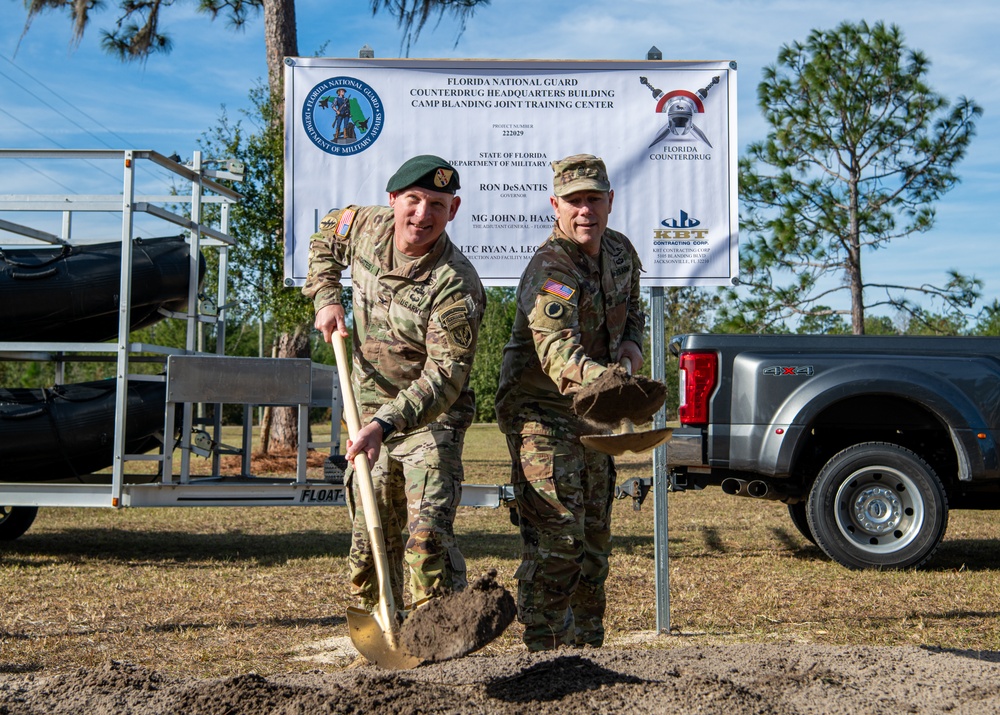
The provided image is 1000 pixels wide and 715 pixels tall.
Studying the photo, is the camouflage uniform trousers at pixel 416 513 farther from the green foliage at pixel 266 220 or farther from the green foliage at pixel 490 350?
the green foliage at pixel 490 350

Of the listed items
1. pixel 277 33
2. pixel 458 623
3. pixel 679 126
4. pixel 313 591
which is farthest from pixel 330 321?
pixel 277 33

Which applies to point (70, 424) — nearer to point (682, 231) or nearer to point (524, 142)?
point (524, 142)

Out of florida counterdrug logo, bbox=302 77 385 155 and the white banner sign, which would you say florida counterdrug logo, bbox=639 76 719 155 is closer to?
the white banner sign

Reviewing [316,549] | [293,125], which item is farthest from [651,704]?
[316,549]

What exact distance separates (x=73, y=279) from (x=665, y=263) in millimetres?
4365

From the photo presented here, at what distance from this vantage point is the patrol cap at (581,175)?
381 centimetres

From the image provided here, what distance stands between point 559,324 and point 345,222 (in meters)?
1.08

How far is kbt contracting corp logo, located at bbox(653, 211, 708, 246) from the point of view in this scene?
→ 5.09 m

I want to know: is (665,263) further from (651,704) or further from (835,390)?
(651,704)

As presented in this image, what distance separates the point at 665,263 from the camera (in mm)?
5074

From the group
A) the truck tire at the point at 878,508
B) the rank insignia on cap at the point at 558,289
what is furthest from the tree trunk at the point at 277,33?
the rank insignia on cap at the point at 558,289

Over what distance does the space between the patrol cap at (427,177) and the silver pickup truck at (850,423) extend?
3626mm

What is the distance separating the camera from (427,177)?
3592 mm

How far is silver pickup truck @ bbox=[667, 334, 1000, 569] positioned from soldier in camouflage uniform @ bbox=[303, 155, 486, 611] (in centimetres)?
351
